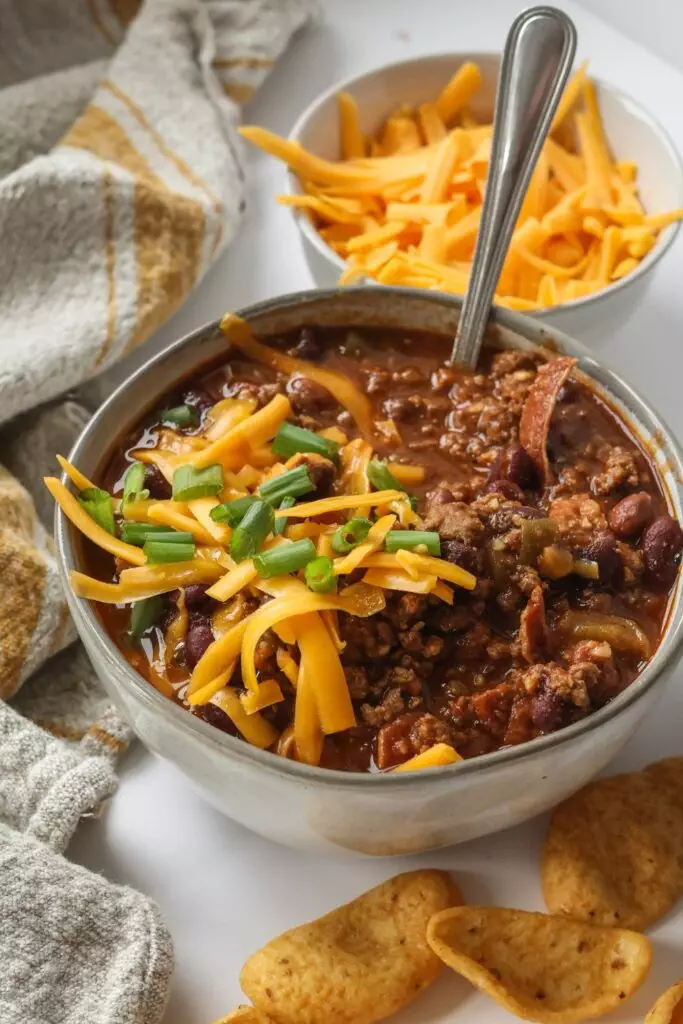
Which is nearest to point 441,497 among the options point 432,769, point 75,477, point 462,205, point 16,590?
point 432,769

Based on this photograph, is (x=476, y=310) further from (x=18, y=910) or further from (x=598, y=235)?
(x=18, y=910)

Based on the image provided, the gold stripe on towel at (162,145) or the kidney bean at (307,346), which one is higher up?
the gold stripe on towel at (162,145)

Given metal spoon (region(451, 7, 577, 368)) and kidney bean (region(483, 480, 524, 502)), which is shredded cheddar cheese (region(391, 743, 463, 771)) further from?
metal spoon (region(451, 7, 577, 368))

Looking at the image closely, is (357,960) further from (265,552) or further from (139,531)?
(139,531)

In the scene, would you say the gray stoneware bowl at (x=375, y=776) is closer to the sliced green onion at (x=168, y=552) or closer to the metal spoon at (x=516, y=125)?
the sliced green onion at (x=168, y=552)

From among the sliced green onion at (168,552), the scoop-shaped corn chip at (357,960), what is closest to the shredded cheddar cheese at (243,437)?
the sliced green onion at (168,552)
